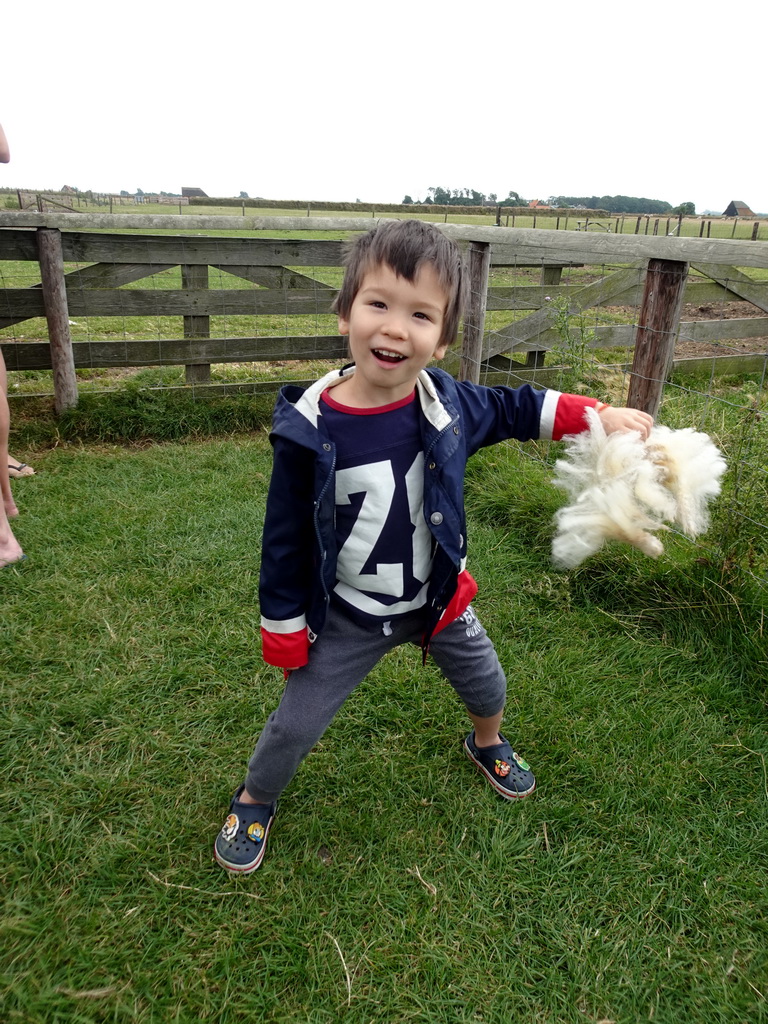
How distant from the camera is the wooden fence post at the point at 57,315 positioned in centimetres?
487

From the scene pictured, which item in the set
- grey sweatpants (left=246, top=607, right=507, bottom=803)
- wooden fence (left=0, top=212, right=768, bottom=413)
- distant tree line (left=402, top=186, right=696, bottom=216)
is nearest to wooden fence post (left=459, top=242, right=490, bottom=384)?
wooden fence (left=0, top=212, right=768, bottom=413)

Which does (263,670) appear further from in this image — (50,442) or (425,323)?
(50,442)

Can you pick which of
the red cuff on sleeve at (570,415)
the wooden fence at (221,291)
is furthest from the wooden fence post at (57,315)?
the red cuff on sleeve at (570,415)

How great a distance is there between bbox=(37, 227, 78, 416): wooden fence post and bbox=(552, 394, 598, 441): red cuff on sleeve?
4202mm

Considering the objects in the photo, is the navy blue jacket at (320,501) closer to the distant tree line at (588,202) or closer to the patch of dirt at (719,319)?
the patch of dirt at (719,319)

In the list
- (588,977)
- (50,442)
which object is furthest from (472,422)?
(50,442)

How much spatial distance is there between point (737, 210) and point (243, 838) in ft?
292

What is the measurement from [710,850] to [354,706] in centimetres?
117

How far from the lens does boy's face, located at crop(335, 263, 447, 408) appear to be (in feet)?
5.13

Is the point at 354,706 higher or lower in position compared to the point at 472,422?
lower

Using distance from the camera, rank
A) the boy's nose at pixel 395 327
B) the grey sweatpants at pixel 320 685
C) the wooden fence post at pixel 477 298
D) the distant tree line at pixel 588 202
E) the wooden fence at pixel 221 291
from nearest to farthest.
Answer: the boy's nose at pixel 395 327 → the grey sweatpants at pixel 320 685 → the wooden fence post at pixel 477 298 → the wooden fence at pixel 221 291 → the distant tree line at pixel 588 202

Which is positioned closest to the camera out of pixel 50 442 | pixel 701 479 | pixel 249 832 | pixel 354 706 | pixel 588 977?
pixel 588 977

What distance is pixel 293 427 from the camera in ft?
5.22

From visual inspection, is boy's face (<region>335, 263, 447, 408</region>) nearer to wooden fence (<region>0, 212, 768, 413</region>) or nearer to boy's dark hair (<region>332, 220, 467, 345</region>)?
boy's dark hair (<region>332, 220, 467, 345</region>)
